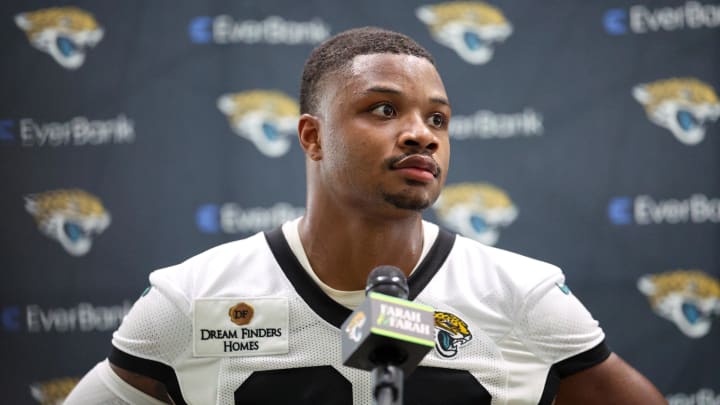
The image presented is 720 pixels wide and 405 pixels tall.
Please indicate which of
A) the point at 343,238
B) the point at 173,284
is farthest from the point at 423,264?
the point at 173,284

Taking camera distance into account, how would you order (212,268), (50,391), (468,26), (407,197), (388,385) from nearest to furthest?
(388,385) < (407,197) < (212,268) < (50,391) < (468,26)

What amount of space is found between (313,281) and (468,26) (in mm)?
1709

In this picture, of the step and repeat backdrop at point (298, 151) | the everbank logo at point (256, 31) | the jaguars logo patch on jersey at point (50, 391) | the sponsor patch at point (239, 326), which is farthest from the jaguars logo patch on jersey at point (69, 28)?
the sponsor patch at point (239, 326)

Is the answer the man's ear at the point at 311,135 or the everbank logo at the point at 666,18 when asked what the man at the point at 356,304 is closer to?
the man's ear at the point at 311,135

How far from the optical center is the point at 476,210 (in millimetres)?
3223

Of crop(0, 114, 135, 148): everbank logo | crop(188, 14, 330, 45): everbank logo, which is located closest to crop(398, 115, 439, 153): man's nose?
crop(188, 14, 330, 45): everbank logo

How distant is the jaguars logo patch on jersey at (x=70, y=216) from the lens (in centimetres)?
321

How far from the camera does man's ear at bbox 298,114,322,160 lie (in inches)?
76.6

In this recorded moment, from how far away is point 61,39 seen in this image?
10.7 feet

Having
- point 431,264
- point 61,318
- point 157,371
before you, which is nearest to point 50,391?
point 61,318

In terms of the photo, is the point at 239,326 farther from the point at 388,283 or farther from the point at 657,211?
the point at 657,211

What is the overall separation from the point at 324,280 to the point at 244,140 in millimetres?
1457

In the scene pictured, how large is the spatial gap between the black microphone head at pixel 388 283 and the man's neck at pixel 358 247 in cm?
53

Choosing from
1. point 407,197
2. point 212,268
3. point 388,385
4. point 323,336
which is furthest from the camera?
point 212,268
